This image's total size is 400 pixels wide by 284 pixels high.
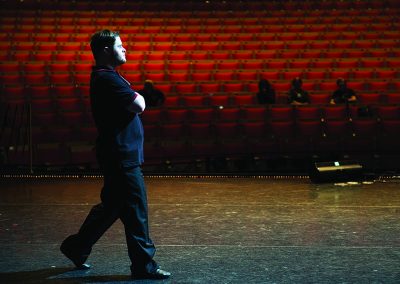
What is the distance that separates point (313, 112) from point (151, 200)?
2996mm

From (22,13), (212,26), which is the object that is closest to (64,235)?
(212,26)

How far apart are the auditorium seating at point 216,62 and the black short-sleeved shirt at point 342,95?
201mm

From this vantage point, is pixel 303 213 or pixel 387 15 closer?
pixel 303 213

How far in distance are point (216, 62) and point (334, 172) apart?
3.93 metres

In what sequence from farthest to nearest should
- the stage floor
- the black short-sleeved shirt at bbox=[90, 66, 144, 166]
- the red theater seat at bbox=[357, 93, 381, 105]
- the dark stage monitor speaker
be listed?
the red theater seat at bbox=[357, 93, 381, 105] < the dark stage monitor speaker < the stage floor < the black short-sleeved shirt at bbox=[90, 66, 144, 166]

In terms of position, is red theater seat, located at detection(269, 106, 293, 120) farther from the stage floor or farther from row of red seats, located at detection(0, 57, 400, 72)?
the stage floor

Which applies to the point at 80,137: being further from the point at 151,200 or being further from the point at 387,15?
the point at 387,15

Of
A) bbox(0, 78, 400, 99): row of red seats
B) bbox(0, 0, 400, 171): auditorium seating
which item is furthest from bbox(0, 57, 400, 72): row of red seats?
bbox(0, 78, 400, 99): row of red seats

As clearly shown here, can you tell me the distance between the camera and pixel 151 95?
6336 mm

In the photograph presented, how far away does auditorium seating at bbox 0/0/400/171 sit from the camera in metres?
6.05

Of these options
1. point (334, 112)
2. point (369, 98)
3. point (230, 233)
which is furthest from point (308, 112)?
point (230, 233)

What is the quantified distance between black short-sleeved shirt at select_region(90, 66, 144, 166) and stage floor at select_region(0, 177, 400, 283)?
1.21 ft

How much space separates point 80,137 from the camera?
5828 millimetres

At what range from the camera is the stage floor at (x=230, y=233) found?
1.99m
